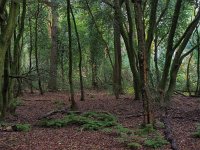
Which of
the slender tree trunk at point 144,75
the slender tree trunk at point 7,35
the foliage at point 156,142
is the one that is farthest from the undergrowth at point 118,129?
the slender tree trunk at point 7,35

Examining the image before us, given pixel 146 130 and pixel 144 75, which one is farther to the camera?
pixel 144 75

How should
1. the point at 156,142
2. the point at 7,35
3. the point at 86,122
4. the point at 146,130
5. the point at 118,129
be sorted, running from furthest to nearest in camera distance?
the point at 86,122
the point at 7,35
the point at 118,129
the point at 146,130
the point at 156,142

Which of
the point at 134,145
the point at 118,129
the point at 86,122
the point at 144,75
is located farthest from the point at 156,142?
the point at 86,122

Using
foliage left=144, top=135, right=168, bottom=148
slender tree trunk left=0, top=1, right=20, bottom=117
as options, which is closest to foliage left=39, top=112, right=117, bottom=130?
slender tree trunk left=0, top=1, right=20, bottom=117

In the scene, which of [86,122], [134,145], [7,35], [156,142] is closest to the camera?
[134,145]

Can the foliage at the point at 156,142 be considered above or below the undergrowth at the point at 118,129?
below

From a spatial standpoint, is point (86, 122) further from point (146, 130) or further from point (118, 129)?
point (146, 130)

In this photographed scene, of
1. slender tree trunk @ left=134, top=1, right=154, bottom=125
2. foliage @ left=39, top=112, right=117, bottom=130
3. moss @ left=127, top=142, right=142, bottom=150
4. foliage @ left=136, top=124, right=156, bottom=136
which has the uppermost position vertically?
slender tree trunk @ left=134, top=1, right=154, bottom=125

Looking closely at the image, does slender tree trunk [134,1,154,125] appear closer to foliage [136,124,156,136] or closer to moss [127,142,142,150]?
foliage [136,124,156,136]

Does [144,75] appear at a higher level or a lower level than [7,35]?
lower

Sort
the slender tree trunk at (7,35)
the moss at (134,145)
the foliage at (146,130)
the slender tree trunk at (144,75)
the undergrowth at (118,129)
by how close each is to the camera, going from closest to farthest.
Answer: the moss at (134,145) < the undergrowth at (118,129) < the foliage at (146,130) < the slender tree trunk at (144,75) < the slender tree trunk at (7,35)

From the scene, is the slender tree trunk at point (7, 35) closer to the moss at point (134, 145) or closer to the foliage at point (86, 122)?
the foliage at point (86, 122)

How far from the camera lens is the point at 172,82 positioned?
13336 mm

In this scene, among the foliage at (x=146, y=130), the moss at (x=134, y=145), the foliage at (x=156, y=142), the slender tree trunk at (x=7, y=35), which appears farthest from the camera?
the slender tree trunk at (x=7, y=35)
